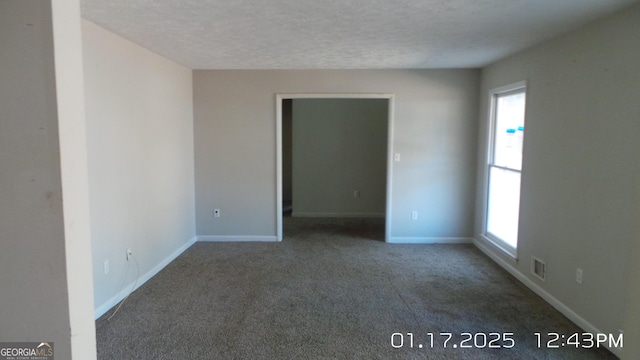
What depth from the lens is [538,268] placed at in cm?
352

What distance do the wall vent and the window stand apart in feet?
1.31

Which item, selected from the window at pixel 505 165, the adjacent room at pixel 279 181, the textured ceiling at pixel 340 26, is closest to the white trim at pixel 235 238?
the adjacent room at pixel 279 181

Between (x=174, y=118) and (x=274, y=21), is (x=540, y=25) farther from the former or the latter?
(x=174, y=118)

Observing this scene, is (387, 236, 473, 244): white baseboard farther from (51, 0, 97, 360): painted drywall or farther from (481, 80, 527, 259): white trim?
(51, 0, 97, 360): painted drywall

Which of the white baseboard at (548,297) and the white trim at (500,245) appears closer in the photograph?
the white baseboard at (548,297)

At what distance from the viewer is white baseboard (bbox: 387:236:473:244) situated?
5223 mm

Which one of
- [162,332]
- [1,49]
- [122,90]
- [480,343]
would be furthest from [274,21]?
[480,343]

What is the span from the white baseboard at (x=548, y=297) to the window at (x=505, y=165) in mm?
158

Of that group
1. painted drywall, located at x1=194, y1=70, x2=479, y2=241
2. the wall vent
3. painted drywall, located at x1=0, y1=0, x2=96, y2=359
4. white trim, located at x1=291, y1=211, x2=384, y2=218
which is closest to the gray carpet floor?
the wall vent

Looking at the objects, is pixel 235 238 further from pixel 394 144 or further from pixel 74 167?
pixel 74 167

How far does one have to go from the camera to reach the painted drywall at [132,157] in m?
3.02

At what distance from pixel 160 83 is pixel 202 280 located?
2183 millimetres

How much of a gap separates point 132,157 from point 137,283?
1228 millimetres

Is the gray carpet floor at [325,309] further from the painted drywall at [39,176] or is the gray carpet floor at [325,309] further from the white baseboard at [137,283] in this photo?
the painted drywall at [39,176]
